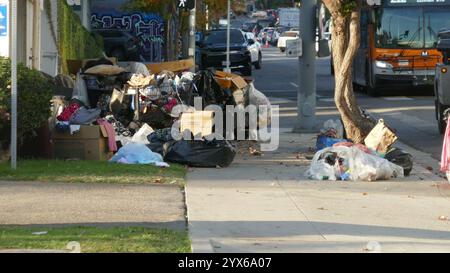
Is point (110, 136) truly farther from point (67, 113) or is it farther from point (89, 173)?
point (89, 173)

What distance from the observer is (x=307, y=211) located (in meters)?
11.5

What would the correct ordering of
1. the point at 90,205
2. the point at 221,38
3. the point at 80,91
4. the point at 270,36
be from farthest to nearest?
1. the point at 270,36
2. the point at 221,38
3. the point at 80,91
4. the point at 90,205

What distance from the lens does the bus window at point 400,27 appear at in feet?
101

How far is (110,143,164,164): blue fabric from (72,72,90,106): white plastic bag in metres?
4.22

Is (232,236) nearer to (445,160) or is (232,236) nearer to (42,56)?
(445,160)

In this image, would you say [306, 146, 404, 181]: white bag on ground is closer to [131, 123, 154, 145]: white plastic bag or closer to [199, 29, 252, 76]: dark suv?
[131, 123, 154, 145]: white plastic bag

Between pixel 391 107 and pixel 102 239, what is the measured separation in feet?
62.9

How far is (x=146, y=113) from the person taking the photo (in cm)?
1822

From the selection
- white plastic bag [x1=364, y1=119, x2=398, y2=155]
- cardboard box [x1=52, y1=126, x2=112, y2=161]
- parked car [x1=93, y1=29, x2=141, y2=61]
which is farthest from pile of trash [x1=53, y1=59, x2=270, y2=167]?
parked car [x1=93, y1=29, x2=141, y2=61]

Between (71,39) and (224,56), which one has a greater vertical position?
(71,39)

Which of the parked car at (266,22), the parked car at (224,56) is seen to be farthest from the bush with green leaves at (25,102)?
the parked car at (266,22)

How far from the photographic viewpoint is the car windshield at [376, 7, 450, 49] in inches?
1203

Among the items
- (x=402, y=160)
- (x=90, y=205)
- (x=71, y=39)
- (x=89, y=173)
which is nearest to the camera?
(x=90, y=205)

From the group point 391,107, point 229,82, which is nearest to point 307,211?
point 229,82
